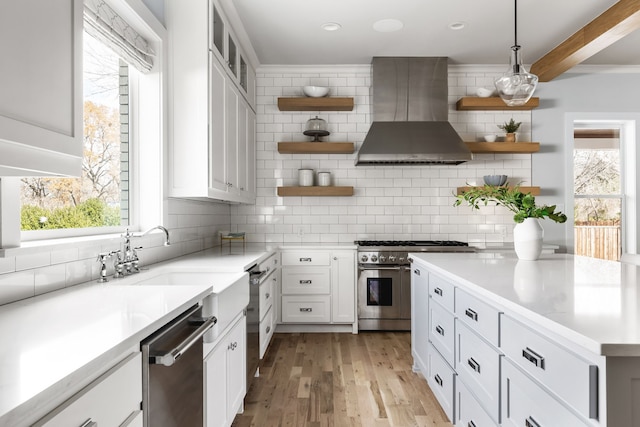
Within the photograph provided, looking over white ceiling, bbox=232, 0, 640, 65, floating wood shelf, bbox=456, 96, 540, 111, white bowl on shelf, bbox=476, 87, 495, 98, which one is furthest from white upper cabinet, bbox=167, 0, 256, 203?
white bowl on shelf, bbox=476, 87, 495, 98

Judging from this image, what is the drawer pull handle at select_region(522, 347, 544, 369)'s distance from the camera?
1.33m

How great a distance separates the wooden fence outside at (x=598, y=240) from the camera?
4734mm

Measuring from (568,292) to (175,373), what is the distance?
1460mm

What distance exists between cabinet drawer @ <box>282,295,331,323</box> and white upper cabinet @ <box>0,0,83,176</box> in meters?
3.14

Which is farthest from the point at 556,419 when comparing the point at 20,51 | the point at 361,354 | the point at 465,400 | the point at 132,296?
the point at 361,354

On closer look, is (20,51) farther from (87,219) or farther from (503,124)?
(503,124)

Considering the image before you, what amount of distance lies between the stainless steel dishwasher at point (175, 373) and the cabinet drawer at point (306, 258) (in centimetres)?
251

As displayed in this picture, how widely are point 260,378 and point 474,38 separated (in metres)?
→ 3.57

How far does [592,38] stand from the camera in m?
3.49

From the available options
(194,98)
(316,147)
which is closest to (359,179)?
(316,147)

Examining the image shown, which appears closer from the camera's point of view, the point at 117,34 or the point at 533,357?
the point at 533,357

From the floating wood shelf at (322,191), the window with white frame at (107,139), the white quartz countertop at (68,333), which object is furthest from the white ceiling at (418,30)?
the white quartz countertop at (68,333)

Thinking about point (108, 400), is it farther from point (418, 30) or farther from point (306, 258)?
point (418, 30)

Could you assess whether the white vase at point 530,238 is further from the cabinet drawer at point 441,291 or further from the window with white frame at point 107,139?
the window with white frame at point 107,139
